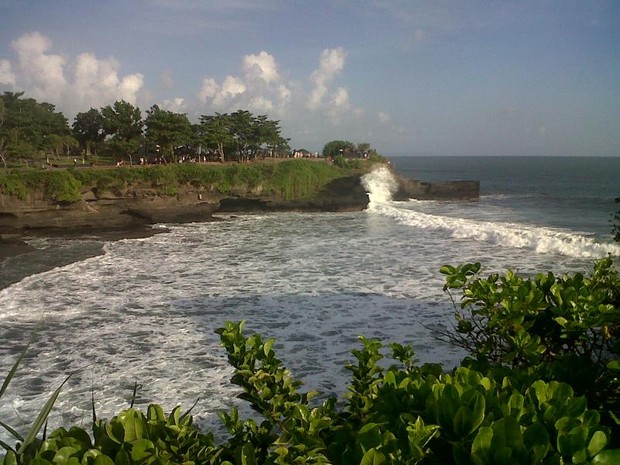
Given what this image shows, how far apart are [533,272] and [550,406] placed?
12.5m

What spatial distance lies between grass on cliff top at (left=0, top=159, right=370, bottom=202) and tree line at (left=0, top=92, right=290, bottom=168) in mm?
5681

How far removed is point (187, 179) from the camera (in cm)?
3144

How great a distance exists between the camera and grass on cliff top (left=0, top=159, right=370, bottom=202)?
26375 mm

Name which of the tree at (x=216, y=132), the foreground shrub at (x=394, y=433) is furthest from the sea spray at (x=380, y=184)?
the foreground shrub at (x=394, y=433)

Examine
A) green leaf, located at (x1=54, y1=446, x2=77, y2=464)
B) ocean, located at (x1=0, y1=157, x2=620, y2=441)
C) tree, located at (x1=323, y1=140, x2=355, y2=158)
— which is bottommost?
ocean, located at (x1=0, y1=157, x2=620, y2=441)

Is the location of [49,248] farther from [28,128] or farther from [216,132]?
[28,128]

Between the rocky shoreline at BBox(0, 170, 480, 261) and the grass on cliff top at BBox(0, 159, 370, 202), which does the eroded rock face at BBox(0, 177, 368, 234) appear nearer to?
the rocky shoreline at BBox(0, 170, 480, 261)

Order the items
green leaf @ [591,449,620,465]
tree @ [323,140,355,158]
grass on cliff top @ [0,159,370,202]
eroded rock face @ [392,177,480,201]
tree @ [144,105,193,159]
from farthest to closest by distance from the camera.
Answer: tree @ [323,140,355,158] < eroded rock face @ [392,177,480,201] < tree @ [144,105,193,159] < grass on cliff top @ [0,159,370,202] < green leaf @ [591,449,620,465]

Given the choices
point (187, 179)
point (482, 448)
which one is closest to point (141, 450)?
point (482, 448)

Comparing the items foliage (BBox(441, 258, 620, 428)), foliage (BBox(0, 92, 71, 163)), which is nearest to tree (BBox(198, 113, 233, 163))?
foliage (BBox(0, 92, 71, 163))

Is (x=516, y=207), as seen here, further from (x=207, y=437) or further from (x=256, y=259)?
(x=207, y=437)

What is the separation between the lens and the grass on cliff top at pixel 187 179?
2638 cm

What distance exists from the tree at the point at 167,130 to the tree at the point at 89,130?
9520 millimetres

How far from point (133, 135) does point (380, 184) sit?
20.5 meters
